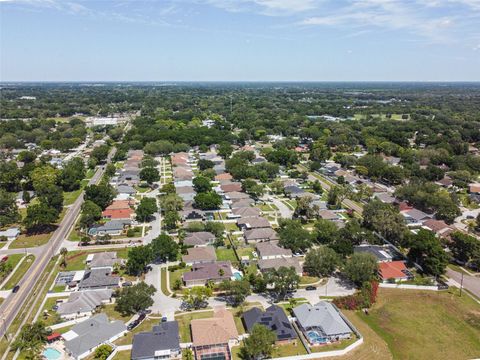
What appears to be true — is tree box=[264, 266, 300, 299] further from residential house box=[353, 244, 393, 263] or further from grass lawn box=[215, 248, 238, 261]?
residential house box=[353, 244, 393, 263]

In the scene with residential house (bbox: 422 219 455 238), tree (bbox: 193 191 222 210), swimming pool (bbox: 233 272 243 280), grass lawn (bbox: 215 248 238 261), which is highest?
tree (bbox: 193 191 222 210)

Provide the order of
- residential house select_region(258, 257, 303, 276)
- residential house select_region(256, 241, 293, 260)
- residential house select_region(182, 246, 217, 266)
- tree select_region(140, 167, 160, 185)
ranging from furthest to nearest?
tree select_region(140, 167, 160, 185) → residential house select_region(256, 241, 293, 260) → residential house select_region(182, 246, 217, 266) → residential house select_region(258, 257, 303, 276)

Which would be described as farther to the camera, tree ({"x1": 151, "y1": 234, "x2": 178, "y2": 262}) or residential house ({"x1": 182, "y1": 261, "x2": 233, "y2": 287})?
tree ({"x1": 151, "y1": 234, "x2": 178, "y2": 262})

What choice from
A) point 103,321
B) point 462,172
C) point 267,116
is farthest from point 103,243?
point 267,116

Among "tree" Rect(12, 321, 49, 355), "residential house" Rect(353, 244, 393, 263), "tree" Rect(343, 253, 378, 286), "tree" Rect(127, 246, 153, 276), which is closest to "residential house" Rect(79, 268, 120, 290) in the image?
"tree" Rect(127, 246, 153, 276)

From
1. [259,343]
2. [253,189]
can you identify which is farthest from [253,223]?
[259,343]

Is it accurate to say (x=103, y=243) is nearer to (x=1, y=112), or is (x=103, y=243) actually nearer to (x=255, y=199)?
(x=255, y=199)
